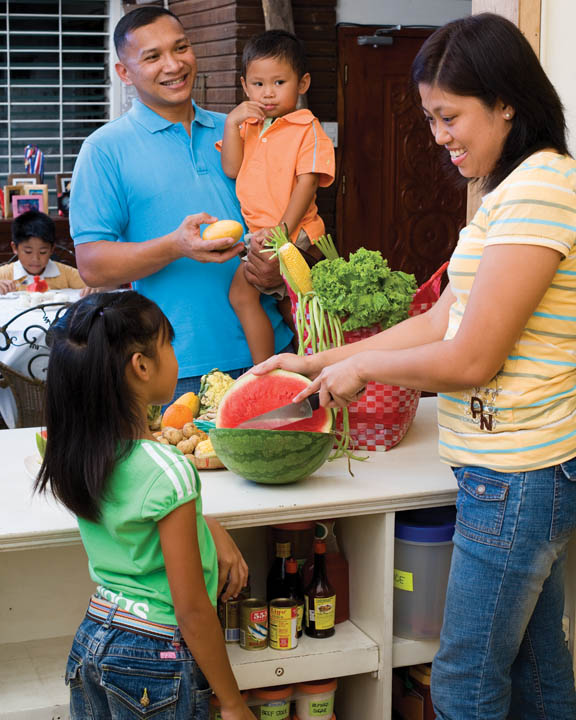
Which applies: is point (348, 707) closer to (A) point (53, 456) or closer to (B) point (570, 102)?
(A) point (53, 456)

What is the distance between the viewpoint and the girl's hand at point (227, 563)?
69.7 inches

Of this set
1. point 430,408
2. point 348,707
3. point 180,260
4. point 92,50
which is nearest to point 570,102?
point 430,408

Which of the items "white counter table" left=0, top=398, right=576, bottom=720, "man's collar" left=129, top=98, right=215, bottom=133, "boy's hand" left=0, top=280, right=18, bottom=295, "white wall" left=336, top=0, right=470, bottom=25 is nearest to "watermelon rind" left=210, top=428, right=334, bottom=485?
"white counter table" left=0, top=398, right=576, bottom=720

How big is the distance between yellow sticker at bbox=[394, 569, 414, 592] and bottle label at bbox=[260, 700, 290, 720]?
35 cm

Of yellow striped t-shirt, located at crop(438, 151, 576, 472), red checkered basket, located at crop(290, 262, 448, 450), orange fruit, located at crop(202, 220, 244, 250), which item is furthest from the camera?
orange fruit, located at crop(202, 220, 244, 250)

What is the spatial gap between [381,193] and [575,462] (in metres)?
5.27

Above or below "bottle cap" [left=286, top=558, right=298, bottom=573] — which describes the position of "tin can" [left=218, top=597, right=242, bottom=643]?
below

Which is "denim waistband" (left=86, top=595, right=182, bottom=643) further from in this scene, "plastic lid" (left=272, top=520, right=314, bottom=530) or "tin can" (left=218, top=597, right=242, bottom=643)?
"plastic lid" (left=272, top=520, right=314, bottom=530)

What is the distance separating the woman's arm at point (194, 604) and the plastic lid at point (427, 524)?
57 cm

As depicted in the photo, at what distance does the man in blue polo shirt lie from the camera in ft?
8.18

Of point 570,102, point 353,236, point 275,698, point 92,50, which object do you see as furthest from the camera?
point 92,50

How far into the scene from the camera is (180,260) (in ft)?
8.52

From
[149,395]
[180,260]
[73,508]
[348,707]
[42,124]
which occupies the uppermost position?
[42,124]

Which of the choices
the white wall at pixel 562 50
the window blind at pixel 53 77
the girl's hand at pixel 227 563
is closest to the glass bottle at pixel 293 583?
the girl's hand at pixel 227 563
